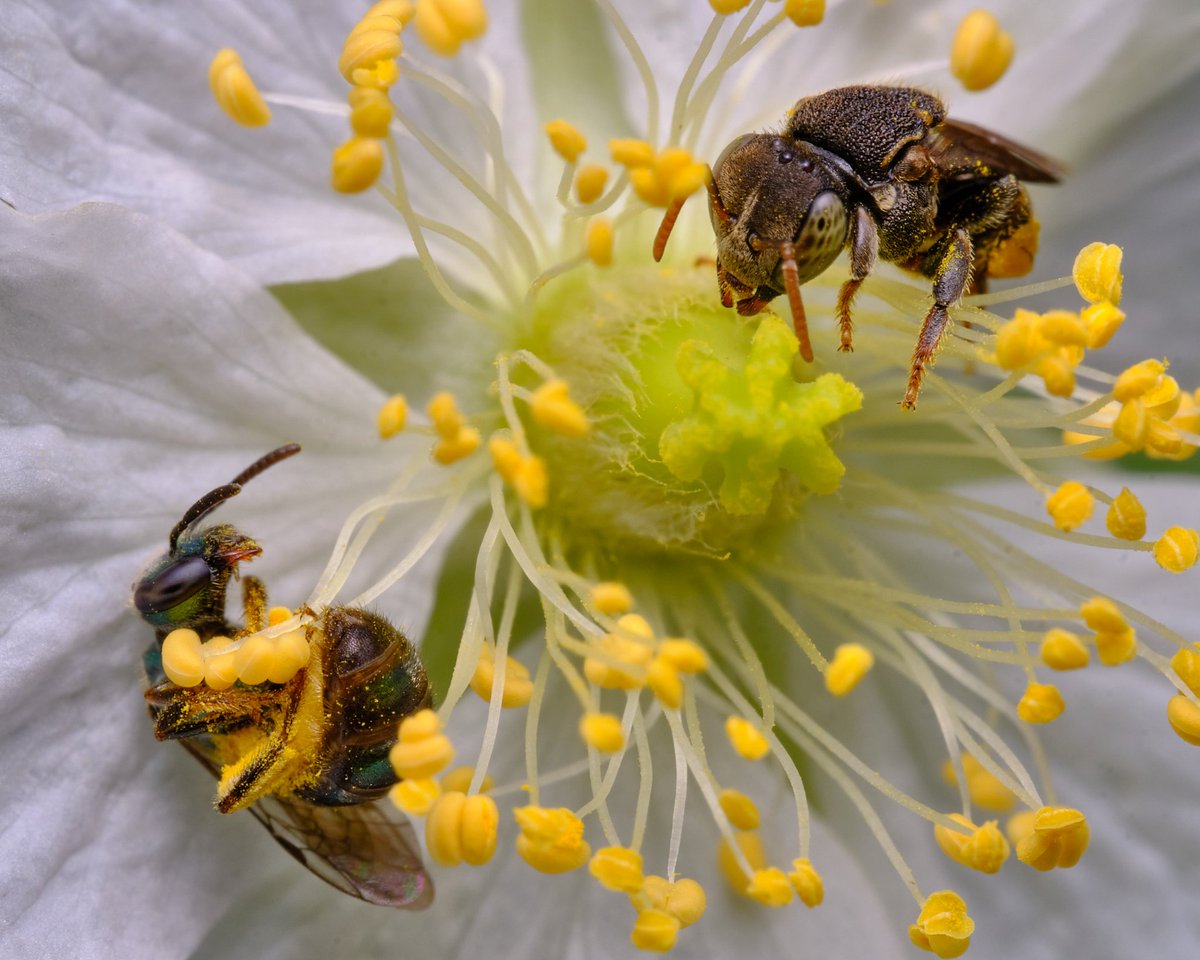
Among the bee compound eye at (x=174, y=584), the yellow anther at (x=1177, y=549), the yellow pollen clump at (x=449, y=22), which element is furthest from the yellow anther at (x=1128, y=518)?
the bee compound eye at (x=174, y=584)

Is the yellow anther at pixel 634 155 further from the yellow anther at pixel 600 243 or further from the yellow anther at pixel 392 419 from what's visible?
the yellow anther at pixel 392 419

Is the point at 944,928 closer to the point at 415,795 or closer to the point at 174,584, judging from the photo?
the point at 415,795

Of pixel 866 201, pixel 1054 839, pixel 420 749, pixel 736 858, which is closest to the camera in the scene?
pixel 420 749

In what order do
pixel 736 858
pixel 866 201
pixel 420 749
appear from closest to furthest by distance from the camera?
pixel 420 749 → pixel 866 201 → pixel 736 858

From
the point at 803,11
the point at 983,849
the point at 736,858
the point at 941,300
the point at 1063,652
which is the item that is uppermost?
the point at 803,11

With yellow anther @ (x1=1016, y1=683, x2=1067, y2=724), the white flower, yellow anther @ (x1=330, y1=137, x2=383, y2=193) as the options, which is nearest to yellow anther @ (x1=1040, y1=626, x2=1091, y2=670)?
yellow anther @ (x1=1016, y1=683, x2=1067, y2=724)

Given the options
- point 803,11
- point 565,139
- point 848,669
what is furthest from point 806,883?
point 803,11
